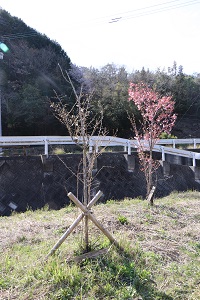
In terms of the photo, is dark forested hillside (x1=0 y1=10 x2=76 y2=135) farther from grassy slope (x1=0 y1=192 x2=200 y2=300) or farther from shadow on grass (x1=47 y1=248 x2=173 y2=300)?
shadow on grass (x1=47 y1=248 x2=173 y2=300)

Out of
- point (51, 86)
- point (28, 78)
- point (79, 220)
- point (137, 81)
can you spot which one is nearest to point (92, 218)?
point (79, 220)

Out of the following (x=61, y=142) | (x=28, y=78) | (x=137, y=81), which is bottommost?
(x=61, y=142)

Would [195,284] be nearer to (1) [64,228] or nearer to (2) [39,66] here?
(1) [64,228]

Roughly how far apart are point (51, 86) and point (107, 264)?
57.2 ft

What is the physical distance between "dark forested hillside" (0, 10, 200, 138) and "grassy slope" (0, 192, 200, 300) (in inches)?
448

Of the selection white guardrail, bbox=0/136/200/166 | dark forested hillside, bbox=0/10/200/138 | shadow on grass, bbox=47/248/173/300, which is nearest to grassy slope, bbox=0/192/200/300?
shadow on grass, bbox=47/248/173/300

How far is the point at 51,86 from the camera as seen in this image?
62.1 feet

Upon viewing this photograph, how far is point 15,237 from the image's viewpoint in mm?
3750

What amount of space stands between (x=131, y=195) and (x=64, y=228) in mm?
6002

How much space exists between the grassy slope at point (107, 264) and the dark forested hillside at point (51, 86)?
11375 millimetres

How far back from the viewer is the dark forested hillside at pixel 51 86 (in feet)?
54.6

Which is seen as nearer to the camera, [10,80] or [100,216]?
[100,216]

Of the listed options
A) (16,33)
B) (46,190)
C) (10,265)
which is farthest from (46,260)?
(16,33)

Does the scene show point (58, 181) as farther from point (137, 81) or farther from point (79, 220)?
point (137, 81)
